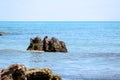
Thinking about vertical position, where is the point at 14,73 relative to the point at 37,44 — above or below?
above

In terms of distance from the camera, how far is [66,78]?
40188mm

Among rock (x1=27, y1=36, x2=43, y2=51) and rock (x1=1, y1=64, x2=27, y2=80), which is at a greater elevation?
rock (x1=1, y1=64, x2=27, y2=80)

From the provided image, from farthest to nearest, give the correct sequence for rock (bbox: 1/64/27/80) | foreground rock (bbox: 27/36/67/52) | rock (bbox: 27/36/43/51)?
rock (bbox: 27/36/43/51) → foreground rock (bbox: 27/36/67/52) → rock (bbox: 1/64/27/80)

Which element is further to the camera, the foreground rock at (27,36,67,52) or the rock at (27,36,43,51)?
the rock at (27,36,43,51)

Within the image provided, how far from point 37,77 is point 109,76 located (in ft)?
50.9

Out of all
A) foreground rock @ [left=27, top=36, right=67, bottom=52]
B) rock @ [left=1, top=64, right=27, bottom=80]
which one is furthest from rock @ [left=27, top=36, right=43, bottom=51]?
rock @ [left=1, top=64, right=27, bottom=80]

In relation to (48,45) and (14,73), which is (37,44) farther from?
(14,73)

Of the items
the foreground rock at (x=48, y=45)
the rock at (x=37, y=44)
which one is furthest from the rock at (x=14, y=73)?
the rock at (x=37, y=44)

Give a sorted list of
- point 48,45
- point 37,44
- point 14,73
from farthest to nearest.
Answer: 1. point 48,45
2. point 37,44
3. point 14,73

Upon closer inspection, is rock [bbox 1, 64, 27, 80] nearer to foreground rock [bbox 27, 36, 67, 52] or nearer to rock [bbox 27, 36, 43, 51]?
foreground rock [bbox 27, 36, 67, 52]

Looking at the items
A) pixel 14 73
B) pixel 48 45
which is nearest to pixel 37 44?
pixel 48 45

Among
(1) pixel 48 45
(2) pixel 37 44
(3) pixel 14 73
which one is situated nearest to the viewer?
(3) pixel 14 73

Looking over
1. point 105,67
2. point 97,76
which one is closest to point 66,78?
point 97,76

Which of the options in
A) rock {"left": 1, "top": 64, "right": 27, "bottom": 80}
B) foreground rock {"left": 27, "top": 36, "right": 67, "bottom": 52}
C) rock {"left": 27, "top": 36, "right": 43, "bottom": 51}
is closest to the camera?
rock {"left": 1, "top": 64, "right": 27, "bottom": 80}
